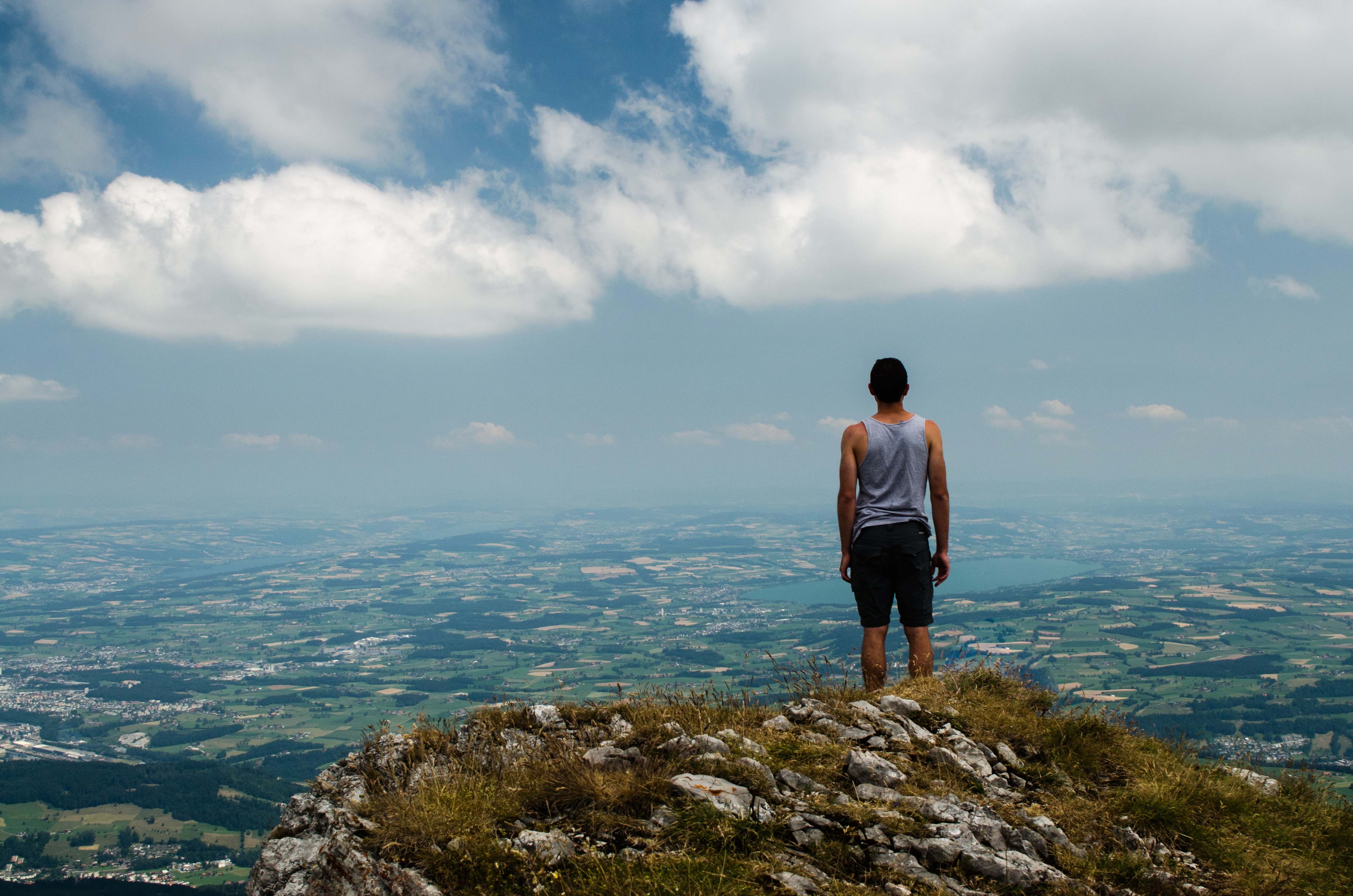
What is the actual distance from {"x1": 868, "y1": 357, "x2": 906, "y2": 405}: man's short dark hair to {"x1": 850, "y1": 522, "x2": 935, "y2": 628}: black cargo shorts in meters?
1.27

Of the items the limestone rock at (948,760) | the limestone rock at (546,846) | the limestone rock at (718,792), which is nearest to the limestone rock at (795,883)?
the limestone rock at (718,792)

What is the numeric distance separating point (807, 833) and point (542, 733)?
8.72 ft

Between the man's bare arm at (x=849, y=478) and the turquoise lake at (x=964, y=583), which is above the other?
the man's bare arm at (x=849, y=478)

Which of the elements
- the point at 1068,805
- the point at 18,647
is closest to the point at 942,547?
the point at 1068,805

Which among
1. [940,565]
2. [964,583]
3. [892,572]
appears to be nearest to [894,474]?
[892,572]

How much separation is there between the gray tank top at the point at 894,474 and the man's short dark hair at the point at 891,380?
0.91ft

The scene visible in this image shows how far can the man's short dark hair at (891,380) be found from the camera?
7023 mm

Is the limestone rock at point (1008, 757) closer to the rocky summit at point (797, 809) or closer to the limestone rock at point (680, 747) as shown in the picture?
the rocky summit at point (797, 809)

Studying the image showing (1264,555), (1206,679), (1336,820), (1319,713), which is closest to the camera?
(1336,820)

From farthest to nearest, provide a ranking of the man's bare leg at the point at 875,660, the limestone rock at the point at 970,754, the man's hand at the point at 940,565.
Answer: the man's hand at the point at 940,565 < the man's bare leg at the point at 875,660 < the limestone rock at the point at 970,754

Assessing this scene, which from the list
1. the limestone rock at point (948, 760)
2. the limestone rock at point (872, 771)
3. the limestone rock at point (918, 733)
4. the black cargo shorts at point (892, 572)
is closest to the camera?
the limestone rock at point (872, 771)

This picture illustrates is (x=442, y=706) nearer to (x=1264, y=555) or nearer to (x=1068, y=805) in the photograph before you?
(x=1068, y=805)

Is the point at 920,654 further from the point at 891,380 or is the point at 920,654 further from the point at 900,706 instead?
the point at 891,380

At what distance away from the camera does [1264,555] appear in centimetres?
18875
